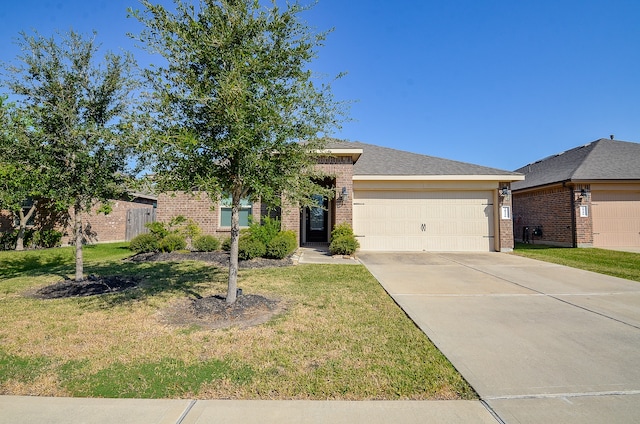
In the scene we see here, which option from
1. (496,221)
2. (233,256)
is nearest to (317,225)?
(496,221)

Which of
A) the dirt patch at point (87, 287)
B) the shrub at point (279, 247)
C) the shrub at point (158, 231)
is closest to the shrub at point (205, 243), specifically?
the shrub at point (158, 231)

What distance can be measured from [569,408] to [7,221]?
1826 centimetres

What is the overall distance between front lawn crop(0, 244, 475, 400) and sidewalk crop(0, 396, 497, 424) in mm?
117

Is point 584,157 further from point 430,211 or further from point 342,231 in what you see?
point 342,231

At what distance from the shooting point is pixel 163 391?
268cm

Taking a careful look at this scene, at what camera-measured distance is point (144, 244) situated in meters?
10.6

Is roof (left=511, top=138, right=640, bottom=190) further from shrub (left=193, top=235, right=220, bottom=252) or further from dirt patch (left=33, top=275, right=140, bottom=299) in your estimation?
dirt patch (left=33, top=275, right=140, bottom=299)

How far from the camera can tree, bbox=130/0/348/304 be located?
4156 mm

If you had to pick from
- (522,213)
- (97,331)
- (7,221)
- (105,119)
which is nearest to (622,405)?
(97,331)

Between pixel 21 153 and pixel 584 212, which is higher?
pixel 21 153

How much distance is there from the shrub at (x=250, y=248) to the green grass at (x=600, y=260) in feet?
28.9

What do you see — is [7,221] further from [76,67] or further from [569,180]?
[569,180]

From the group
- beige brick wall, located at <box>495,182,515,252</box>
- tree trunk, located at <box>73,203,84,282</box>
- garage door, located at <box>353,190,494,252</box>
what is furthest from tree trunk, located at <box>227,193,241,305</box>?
beige brick wall, located at <box>495,182,515,252</box>

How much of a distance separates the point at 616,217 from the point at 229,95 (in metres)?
16.6
